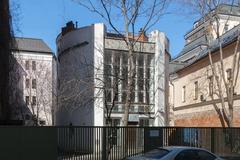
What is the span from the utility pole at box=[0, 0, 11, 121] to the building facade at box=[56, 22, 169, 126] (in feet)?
47.7

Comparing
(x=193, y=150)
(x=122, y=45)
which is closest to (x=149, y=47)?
(x=122, y=45)

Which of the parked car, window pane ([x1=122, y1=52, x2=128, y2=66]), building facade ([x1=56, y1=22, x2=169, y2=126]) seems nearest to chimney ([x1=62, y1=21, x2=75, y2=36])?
building facade ([x1=56, y1=22, x2=169, y2=126])

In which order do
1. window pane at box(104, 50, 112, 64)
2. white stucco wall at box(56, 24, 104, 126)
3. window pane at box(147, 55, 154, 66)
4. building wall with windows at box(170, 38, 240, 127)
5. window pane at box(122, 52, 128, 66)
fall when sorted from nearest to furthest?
white stucco wall at box(56, 24, 104, 126) < building wall with windows at box(170, 38, 240, 127) < window pane at box(104, 50, 112, 64) < window pane at box(122, 52, 128, 66) < window pane at box(147, 55, 154, 66)

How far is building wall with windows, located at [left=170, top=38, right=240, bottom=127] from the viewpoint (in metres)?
38.0

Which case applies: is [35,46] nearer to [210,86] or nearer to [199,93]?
[199,93]

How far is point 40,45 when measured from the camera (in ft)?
354

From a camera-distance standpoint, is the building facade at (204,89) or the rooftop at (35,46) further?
the rooftop at (35,46)

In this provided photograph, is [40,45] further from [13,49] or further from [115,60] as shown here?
[13,49]

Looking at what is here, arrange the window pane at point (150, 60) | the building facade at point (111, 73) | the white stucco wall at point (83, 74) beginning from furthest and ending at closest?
the window pane at point (150, 60)
the building facade at point (111, 73)
the white stucco wall at point (83, 74)

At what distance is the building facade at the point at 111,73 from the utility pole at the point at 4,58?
14534 millimetres

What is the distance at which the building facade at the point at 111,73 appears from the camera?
3816 cm

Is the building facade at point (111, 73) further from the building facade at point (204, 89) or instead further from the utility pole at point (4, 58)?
the utility pole at point (4, 58)

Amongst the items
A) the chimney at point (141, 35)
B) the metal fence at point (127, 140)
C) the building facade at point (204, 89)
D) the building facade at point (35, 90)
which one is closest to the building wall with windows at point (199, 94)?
the building facade at point (204, 89)

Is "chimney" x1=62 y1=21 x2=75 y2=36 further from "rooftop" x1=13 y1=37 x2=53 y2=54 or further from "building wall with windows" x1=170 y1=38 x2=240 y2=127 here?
"rooftop" x1=13 y1=37 x2=53 y2=54
